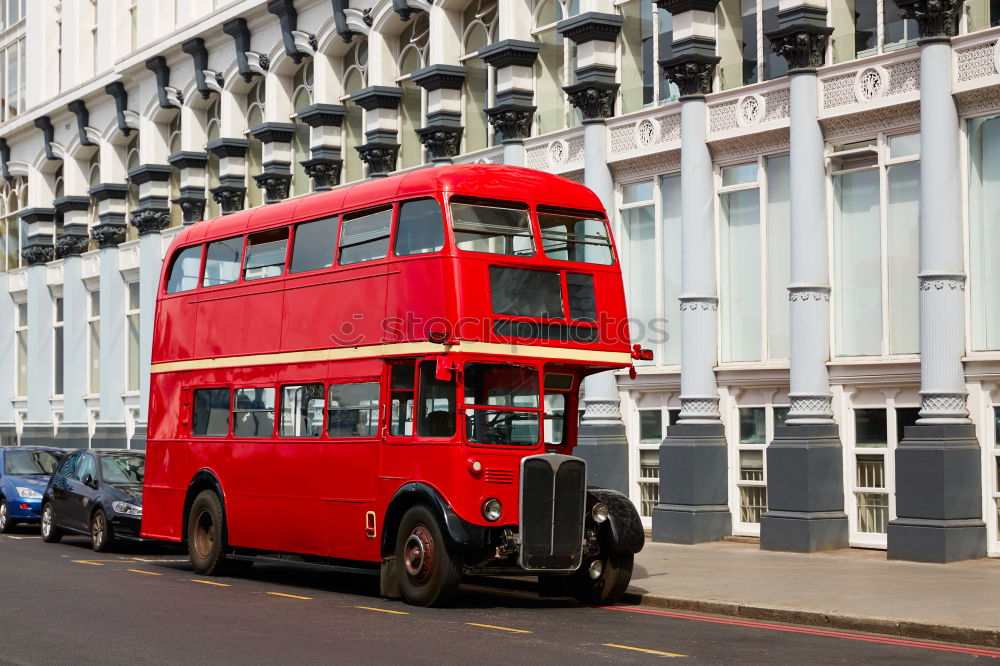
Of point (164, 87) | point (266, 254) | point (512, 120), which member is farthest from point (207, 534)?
point (164, 87)

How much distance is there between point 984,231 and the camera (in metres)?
19.8

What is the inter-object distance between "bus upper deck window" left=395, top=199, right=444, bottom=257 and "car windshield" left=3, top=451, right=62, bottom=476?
1486cm

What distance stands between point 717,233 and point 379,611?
10.7 metres

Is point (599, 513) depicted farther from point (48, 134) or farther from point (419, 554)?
point (48, 134)

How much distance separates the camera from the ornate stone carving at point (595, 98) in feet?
84.3

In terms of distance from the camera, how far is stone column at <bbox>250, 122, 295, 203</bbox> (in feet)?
115

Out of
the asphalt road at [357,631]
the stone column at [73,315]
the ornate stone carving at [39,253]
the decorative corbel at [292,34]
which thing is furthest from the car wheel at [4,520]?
the ornate stone carving at [39,253]

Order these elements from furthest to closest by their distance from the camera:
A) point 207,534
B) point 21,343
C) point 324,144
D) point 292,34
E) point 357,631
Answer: point 21,343 < point 292,34 < point 324,144 < point 207,534 < point 357,631

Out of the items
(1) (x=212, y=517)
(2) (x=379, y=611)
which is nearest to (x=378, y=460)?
(2) (x=379, y=611)

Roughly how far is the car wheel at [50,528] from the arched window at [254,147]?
13510 millimetres

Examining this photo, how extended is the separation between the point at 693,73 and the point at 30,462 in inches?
567

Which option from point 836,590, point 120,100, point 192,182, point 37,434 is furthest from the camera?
point 37,434

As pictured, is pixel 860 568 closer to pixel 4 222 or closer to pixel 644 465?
pixel 644 465

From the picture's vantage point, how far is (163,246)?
40906 millimetres
